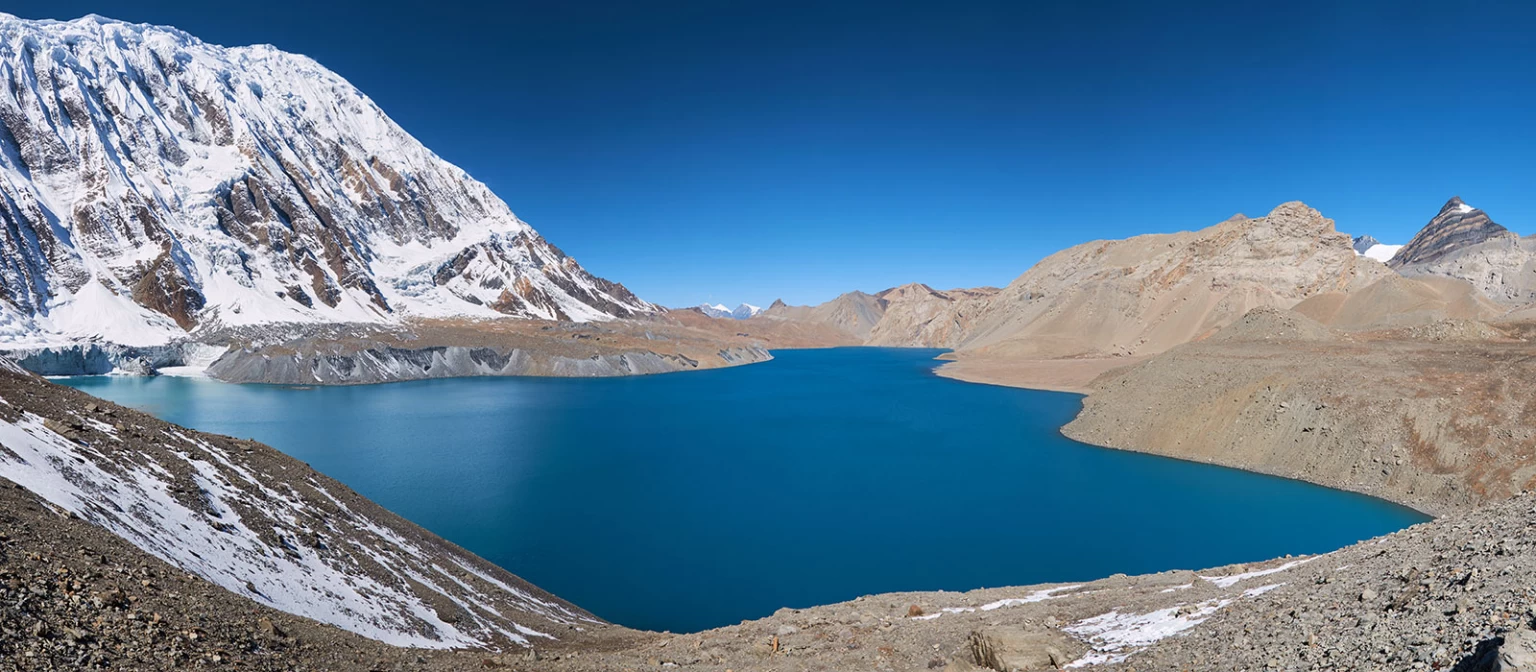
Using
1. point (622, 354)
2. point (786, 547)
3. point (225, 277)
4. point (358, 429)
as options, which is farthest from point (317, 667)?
point (225, 277)

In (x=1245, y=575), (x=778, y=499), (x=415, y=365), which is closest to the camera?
(x=1245, y=575)

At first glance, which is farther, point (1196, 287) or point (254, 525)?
point (1196, 287)

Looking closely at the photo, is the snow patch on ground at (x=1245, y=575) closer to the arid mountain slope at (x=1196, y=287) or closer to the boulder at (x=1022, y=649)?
the boulder at (x=1022, y=649)

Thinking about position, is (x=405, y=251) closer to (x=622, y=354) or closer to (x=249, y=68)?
(x=249, y=68)

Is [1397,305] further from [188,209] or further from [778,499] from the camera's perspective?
[188,209]

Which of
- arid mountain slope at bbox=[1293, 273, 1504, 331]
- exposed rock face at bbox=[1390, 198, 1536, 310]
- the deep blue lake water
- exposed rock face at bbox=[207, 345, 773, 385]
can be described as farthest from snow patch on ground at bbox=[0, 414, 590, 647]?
exposed rock face at bbox=[1390, 198, 1536, 310]

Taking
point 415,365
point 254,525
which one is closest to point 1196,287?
point 415,365

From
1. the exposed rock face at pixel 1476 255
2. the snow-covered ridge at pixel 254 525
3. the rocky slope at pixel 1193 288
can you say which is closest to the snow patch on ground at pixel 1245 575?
the snow-covered ridge at pixel 254 525

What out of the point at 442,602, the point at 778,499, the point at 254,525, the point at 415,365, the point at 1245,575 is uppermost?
the point at 254,525
